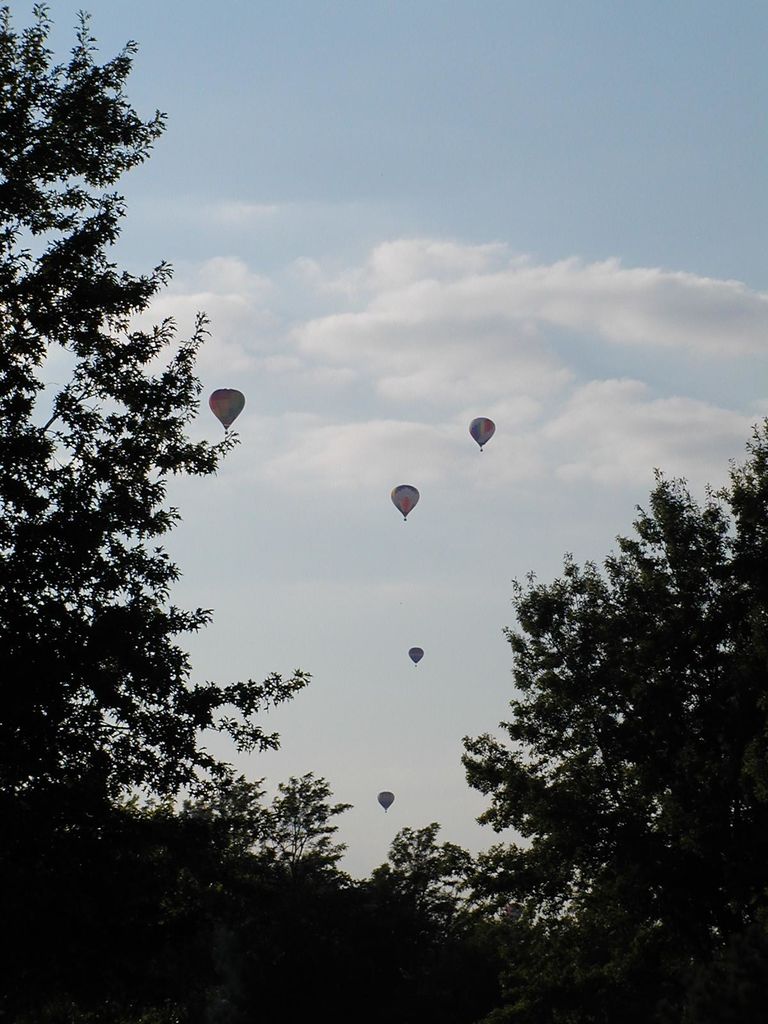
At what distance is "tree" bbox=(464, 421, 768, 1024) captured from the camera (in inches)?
1674

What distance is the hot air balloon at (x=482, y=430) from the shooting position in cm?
6406

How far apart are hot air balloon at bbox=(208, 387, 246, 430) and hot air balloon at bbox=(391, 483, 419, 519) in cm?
2307

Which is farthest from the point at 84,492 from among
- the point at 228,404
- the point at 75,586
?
the point at 228,404

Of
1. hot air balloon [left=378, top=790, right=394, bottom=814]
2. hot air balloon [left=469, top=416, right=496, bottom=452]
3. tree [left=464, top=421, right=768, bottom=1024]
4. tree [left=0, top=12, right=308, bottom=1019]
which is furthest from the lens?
hot air balloon [left=378, top=790, right=394, bottom=814]

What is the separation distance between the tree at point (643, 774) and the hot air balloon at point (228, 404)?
518 inches

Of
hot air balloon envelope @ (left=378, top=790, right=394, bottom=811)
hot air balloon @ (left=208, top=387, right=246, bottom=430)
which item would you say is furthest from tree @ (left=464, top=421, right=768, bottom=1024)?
hot air balloon envelope @ (left=378, top=790, right=394, bottom=811)

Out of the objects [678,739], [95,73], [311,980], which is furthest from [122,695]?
[311,980]

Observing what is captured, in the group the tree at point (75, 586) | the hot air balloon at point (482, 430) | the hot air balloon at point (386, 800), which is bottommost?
the tree at point (75, 586)

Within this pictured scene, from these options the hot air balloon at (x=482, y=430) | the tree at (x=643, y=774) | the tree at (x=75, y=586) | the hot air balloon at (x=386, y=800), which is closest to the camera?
the tree at (x=75, y=586)

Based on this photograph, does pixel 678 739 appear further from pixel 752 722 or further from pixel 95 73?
pixel 95 73

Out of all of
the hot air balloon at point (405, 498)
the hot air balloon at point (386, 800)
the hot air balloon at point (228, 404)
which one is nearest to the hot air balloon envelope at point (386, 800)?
the hot air balloon at point (386, 800)

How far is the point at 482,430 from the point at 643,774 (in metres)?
24.3

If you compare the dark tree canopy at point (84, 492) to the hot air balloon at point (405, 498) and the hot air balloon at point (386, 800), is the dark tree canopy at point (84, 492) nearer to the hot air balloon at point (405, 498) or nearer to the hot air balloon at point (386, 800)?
the hot air balloon at point (405, 498)

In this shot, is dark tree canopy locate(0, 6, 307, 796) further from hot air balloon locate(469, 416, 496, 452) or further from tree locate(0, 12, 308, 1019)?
hot air balloon locate(469, 416, 496, 452)
